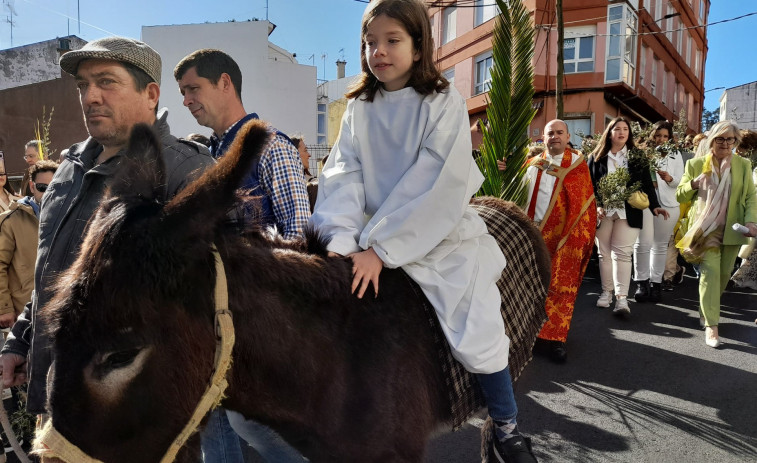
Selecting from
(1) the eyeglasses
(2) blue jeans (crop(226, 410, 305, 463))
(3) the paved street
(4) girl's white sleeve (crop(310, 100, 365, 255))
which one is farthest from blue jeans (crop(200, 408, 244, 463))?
(1) the eyeglasses

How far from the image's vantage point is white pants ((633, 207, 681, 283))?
6777 millimetres

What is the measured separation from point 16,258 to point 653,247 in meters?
7.72

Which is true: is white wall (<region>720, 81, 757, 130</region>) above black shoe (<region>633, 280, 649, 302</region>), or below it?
above

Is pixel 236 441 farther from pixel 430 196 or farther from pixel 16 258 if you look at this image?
pixel 16 258

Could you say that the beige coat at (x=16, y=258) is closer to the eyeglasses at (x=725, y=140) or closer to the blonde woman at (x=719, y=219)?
the blonde woman at (x=719, y=219)

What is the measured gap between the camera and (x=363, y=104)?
220 centimetres

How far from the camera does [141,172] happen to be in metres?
1.29

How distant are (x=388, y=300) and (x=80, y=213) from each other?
117 cm

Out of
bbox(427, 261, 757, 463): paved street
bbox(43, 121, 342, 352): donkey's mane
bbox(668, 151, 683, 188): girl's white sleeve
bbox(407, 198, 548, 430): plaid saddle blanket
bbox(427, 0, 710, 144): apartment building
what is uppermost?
bbox(427, 0, 710, 144): apartment building

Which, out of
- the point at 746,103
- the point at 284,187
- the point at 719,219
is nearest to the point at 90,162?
the point at 284,187

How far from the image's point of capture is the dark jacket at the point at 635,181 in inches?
236

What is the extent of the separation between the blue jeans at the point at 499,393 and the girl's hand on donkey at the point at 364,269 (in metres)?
0.73

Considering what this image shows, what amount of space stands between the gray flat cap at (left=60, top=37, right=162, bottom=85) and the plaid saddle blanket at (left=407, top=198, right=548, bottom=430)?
1.39 m

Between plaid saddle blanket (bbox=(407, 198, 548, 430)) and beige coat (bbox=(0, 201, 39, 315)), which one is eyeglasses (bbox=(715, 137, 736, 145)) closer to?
plaid saddle blanket (bbox=(407, 198, 548, 430))
